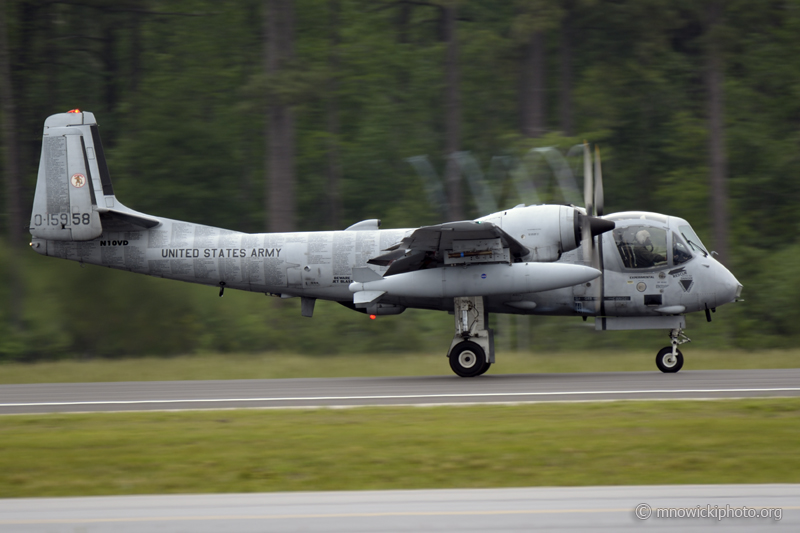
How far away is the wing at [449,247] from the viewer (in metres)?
13.9

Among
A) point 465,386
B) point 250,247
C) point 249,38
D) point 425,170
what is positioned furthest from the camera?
point 249,38

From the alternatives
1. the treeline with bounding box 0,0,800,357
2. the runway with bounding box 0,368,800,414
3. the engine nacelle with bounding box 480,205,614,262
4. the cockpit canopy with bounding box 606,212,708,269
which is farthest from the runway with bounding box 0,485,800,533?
the treeline with bounding box 0,0,800,357

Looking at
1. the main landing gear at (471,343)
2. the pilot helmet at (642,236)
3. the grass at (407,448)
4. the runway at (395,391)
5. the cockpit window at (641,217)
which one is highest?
the cockpit window at (641,217)

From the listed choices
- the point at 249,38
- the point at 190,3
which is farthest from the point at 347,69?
the point at 190,3

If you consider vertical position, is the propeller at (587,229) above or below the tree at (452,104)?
below

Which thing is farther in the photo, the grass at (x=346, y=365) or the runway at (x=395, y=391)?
the grass at (x=346, y=365)

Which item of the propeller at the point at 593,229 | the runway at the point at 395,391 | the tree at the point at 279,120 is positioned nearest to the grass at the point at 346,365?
the runway at the point at 395,391

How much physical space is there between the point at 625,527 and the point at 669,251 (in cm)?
1019

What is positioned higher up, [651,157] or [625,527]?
[651,157]

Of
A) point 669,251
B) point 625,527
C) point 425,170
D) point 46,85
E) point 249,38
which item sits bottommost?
point 625,527

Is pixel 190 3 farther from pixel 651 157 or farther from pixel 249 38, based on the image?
pixel 651 157

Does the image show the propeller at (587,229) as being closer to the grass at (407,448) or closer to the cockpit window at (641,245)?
the cockpit window at (641,245)

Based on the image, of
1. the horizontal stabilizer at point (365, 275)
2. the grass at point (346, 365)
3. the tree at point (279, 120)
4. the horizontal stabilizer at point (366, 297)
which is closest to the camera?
the horizontal stabilizer at point (366, 297)

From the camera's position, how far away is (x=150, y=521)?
19.0ft
